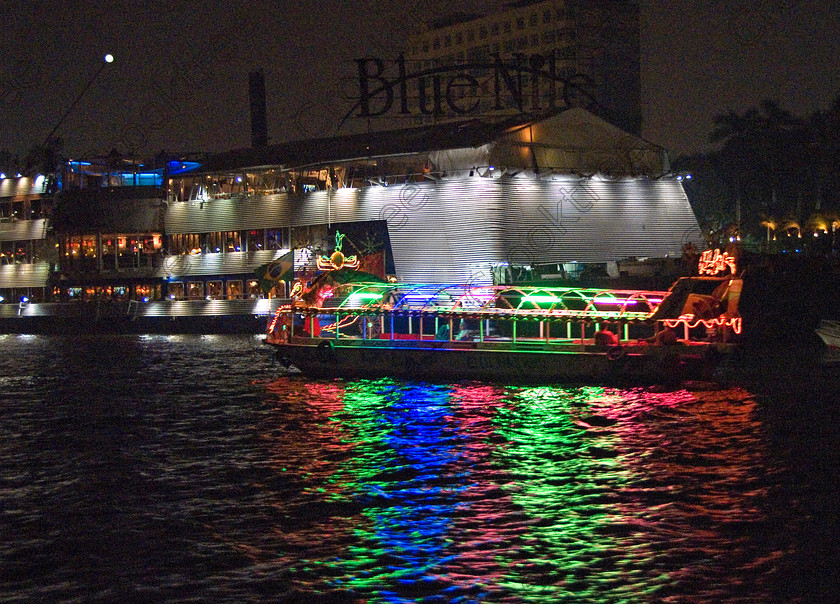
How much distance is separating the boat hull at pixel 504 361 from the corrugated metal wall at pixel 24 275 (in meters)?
68.3

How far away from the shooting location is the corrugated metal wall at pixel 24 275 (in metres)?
106

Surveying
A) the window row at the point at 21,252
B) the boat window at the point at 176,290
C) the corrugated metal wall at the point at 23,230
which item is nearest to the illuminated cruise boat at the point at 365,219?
the boat window at the point at 176,290

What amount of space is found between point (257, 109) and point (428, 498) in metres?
94.2

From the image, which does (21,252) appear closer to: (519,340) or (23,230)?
(23,230)

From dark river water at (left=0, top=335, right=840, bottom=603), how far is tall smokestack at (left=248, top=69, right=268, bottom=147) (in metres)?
74.9

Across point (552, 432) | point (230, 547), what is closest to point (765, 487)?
point (552, 432)

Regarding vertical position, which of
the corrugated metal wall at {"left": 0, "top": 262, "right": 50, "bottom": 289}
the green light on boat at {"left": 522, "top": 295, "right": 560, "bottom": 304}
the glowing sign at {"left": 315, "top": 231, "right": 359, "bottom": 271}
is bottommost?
the green light on boat at {"left": 522, "top": 295, "right": 560, "bottom": 304}

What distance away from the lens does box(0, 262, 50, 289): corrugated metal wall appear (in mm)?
105938

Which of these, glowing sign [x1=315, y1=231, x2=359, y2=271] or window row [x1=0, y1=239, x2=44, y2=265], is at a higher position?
window row [x1=0, y1=239, x2=44, y2=265]

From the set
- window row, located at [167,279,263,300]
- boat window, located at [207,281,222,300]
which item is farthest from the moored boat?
boat window, located at [207,281,222,300]

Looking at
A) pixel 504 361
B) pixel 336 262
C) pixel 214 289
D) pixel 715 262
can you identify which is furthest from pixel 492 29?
pixel 504 361

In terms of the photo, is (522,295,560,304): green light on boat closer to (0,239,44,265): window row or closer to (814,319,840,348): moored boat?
(814,319,840,348): moored boat

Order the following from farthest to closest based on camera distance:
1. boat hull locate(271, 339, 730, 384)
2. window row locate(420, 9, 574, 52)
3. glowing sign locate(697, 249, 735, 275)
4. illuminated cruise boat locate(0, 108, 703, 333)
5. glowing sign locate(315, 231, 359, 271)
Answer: window row locate(420, 9, 574, 52) < illuminated cruise boat locate(0, 108, 703, 333) < glowing sign locate(315, 231, 359, 271) < glowing sign locate(697, 249, 735, 275) < boat hull locate(271, 339, 730, 384)

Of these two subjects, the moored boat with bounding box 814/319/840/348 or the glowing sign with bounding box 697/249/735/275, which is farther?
the moored boat with bounding box 814/319/840/348
